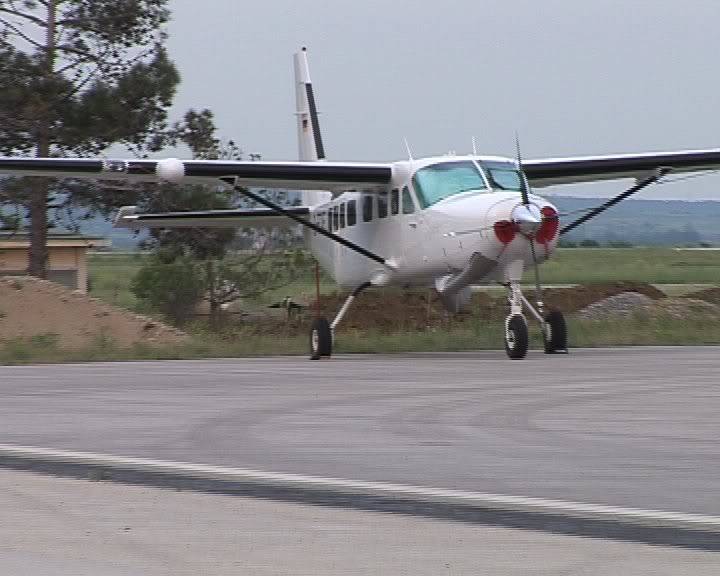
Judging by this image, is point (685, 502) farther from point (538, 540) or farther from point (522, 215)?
point (522, 215)

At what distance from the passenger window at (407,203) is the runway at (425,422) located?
15.5 feet

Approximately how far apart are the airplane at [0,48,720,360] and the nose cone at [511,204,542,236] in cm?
1

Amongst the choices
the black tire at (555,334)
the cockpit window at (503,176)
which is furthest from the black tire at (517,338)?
the cockpit window at (503,176)

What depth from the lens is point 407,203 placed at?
79.6 feet

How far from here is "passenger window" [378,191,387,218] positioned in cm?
2525

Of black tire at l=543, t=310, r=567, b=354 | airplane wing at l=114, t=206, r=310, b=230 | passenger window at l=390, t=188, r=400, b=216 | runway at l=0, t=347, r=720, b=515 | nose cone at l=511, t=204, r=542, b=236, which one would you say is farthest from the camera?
airplane wing at l=114, t=206, r=310, b=230

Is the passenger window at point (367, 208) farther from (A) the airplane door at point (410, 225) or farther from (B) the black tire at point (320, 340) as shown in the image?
(B) the black tire at point (320, 340)

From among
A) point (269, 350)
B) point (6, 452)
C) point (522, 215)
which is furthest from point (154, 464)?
point (269, 350)

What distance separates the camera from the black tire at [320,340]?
24359 millimetres

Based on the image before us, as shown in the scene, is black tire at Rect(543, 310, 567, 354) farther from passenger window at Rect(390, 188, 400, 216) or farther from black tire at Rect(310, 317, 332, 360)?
black tire at Rect(310, 317, 332, 360)

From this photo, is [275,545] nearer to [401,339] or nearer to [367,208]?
[367,208]

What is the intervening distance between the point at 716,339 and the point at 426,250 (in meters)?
6.02

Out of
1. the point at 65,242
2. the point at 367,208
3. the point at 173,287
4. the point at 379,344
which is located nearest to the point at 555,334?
the point at 379,344

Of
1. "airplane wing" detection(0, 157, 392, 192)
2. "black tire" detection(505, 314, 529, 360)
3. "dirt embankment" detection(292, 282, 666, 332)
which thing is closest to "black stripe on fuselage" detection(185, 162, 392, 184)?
"airplane wing" detection(0, 157, 392, 192)
